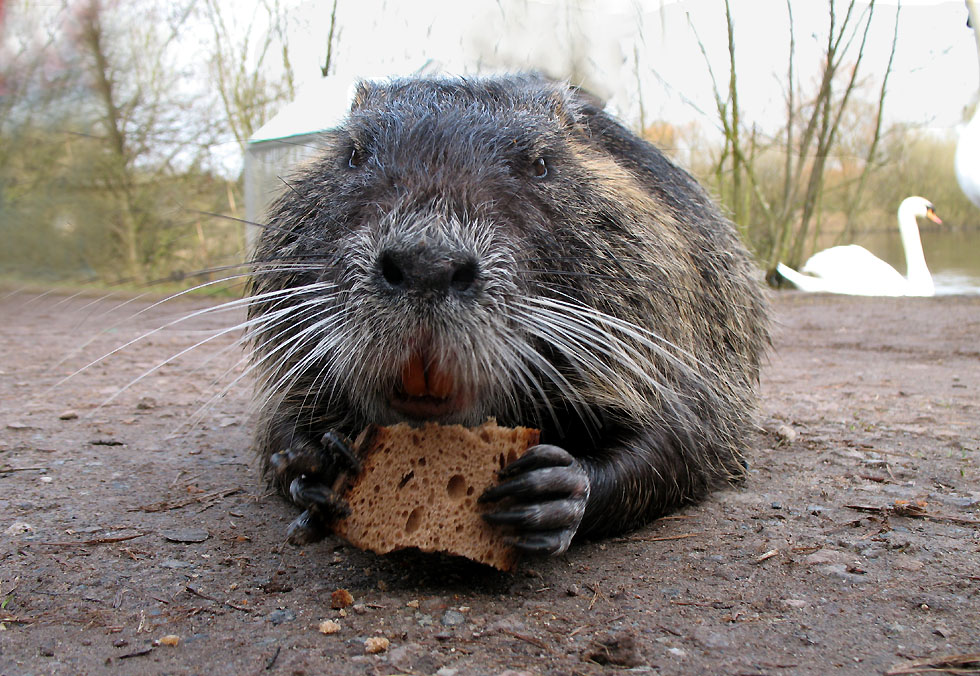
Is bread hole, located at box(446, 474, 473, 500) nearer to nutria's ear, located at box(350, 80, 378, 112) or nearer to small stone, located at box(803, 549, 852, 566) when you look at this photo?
small stone, located at box(803, 549, 852, 566)

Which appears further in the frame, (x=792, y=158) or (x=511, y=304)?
(x=792, y=158)

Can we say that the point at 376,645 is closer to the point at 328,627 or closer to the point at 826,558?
the point at 328,627

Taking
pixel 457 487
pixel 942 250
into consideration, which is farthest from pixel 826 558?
pixel 942 250

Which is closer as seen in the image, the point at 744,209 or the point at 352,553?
the point at 352,553

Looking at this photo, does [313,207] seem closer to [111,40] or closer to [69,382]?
[69,382]

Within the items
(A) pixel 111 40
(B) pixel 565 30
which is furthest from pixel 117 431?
(B) pixel 565 30

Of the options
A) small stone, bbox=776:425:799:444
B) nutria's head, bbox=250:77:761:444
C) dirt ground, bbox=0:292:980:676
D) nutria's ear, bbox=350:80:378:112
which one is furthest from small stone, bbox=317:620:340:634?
small stone, bbox=776:425:799:444
